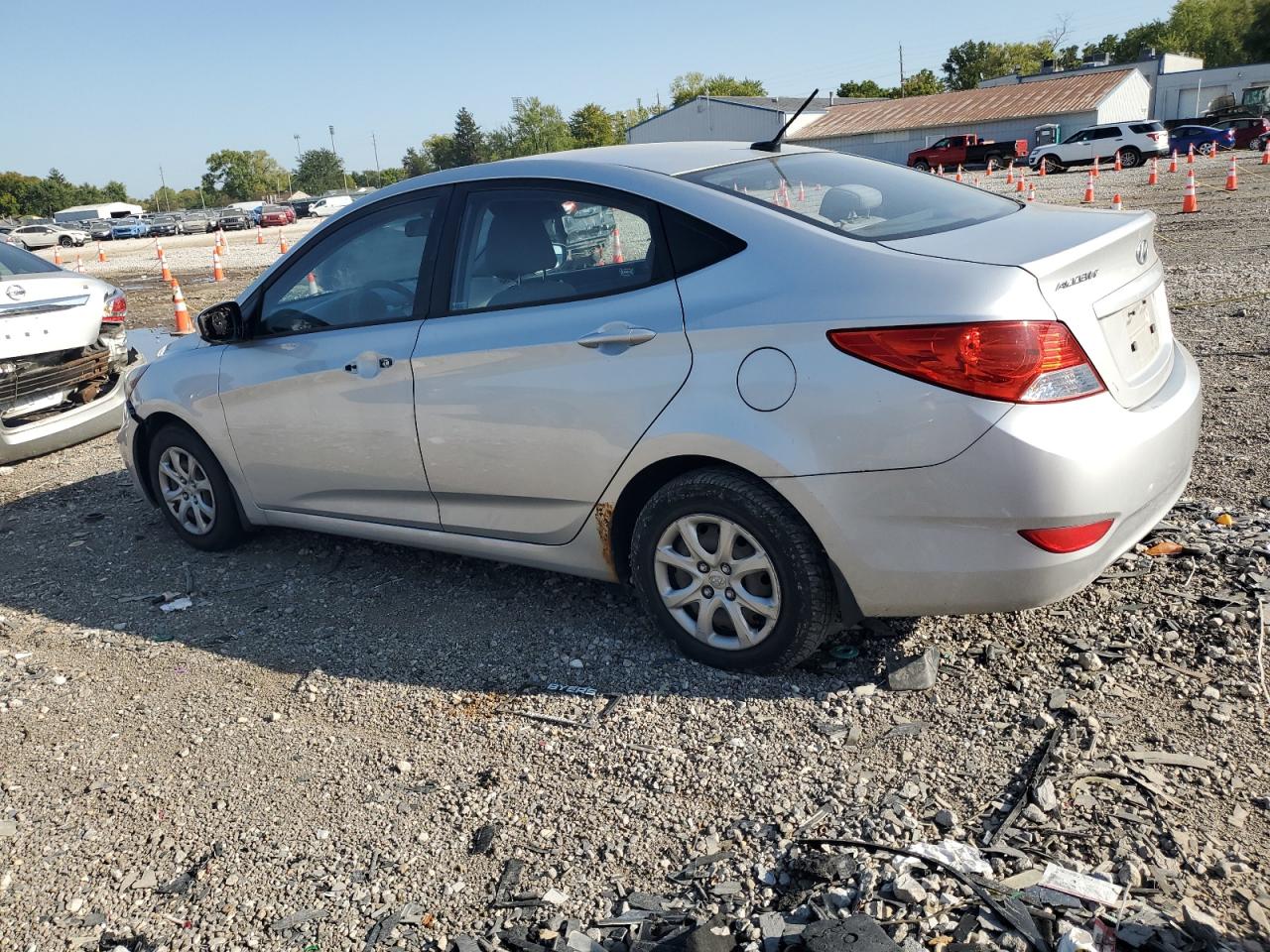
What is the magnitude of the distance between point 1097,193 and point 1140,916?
27.2 meters

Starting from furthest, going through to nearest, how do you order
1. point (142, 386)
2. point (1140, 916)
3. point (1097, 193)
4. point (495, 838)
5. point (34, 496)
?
point (1097, 193) < point (34, 496) < point (142, 386) < point (495, 838) < point (1140, 916)

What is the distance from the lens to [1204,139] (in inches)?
1693

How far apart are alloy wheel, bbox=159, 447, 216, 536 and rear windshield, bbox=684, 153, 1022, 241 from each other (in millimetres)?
3027

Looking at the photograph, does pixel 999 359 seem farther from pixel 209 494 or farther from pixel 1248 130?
pixel 1248 130

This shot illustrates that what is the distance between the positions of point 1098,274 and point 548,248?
1885 mm

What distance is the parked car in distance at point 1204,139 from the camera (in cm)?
4266

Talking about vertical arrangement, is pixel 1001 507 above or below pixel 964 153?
below

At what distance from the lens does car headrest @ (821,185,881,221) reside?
11.9 feet

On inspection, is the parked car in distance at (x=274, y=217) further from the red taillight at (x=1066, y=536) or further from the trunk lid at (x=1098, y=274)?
the red taillight at (x=1066, y=536)

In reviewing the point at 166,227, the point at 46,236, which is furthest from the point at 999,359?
the point at 166,227

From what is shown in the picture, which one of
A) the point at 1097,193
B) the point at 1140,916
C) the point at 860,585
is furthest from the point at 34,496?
the point at 1097,193

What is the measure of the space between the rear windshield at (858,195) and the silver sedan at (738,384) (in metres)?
0.02

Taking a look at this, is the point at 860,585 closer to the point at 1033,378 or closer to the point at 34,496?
the point at 1033,378

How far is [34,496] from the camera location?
22.3 ft
